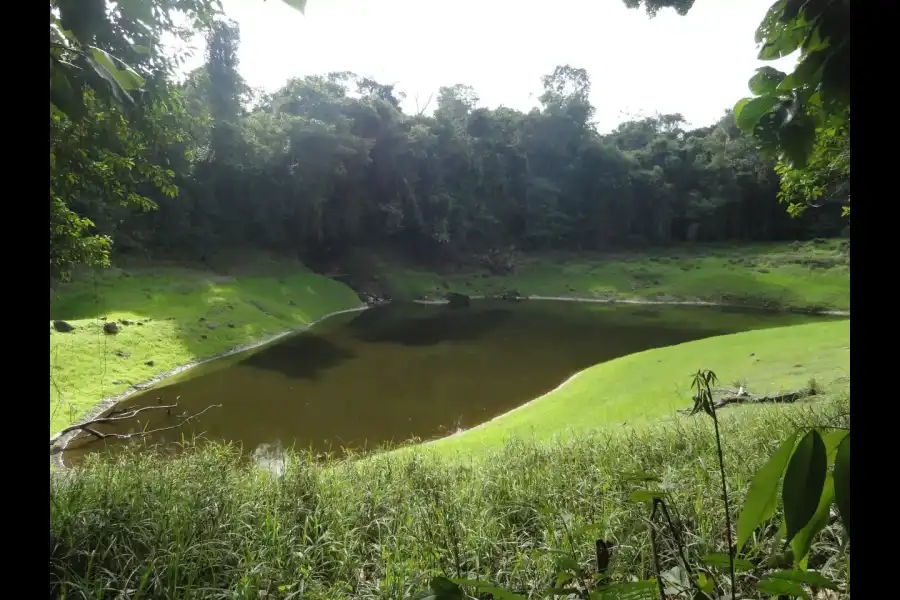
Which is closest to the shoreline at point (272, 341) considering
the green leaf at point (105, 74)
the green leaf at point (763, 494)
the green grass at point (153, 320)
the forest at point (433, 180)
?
the green grass at point (153, 320)

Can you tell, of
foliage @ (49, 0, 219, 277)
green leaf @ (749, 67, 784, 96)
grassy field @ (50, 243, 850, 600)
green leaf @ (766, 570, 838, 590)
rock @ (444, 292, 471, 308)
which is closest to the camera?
green leaf @ (766, 570, 838, 590)

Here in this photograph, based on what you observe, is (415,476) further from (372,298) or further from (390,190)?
(390,190)

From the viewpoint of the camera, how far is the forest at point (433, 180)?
22.8 metres

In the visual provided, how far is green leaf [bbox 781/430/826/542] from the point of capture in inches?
20.0

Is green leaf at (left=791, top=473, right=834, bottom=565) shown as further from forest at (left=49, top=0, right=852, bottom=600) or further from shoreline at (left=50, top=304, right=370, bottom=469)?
shoreline at (left=50, top=304, right=370, bottom=469)

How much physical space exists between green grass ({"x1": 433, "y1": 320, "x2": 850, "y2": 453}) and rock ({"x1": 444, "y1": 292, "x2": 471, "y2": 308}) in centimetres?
1400

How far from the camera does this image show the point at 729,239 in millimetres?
34500

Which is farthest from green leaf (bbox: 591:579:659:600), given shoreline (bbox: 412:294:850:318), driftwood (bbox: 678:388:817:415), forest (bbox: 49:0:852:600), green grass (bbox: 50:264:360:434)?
shoreline (bbox: 412:294:850:318)

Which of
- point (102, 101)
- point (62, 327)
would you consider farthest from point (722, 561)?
point (62, 327)

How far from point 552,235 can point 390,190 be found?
11211mm

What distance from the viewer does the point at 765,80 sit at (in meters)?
1.18

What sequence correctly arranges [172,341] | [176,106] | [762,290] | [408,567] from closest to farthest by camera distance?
[408,567] < [176,106] < [172,341] < [762,290]

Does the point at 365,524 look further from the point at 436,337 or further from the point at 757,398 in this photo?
the point at 436,337

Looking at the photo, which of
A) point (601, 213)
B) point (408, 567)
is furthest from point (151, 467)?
point (601, 213)
